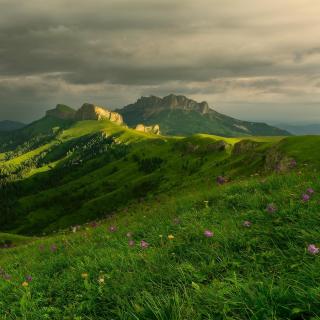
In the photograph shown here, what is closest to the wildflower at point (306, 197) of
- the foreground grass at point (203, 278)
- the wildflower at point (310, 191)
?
the foreground grass at point (203, 278)

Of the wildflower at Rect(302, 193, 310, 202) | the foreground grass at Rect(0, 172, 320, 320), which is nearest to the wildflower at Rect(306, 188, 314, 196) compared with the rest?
the foreground grass at Rect(0, 172, 320, 320)

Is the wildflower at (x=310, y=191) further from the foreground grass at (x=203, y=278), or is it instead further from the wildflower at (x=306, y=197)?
the wildflower at (x=306, y=197)

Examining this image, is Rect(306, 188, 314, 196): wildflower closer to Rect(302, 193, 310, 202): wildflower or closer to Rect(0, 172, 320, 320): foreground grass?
Rect(0, 172, 320, 320): foreground grass

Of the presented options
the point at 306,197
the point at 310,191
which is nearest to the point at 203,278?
the point at 306,197

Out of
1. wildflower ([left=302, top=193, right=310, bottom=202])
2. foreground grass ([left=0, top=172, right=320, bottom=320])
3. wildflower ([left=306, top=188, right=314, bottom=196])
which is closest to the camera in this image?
foreground grass ([left=0, top=172, right=320, bottom=320])

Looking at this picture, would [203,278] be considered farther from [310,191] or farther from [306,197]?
[310,191]

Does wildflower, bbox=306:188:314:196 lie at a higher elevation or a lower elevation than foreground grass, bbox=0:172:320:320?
higher

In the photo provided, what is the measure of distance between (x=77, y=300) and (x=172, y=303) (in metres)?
2.86

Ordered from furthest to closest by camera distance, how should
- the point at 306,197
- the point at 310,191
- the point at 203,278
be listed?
the point at 310,191, the point at 306,197, the point at 203,278

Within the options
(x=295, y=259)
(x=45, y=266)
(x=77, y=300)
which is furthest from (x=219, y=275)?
(x=45, y=266)

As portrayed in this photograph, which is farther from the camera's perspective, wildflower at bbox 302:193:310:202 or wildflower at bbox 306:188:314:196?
wildflower at bbox 306:188:314:196

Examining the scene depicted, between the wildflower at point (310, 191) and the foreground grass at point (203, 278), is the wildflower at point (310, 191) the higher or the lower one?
the higher one

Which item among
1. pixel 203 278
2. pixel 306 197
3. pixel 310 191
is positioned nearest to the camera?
pixel 203 278

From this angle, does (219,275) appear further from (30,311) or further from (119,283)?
(30,311)
